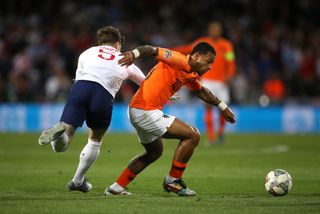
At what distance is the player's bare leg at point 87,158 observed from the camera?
9.21 m

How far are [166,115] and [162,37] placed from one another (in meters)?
15.2

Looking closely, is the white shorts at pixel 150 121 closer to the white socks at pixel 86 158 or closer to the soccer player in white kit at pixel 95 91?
the soccer player in white kit at pixel 95 91

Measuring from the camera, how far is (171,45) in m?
24.0

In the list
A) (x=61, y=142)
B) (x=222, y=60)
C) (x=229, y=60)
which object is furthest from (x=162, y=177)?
(x=222, y=60)

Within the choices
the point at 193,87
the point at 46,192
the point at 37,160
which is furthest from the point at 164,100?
the point at 37,160

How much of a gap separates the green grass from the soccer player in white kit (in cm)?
68

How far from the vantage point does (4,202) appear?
8438mm

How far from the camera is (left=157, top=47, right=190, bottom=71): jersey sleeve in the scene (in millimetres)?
8969

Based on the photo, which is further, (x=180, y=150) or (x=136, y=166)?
(x=136, y=166)

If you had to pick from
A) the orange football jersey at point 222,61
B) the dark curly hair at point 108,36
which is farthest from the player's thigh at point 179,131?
the orange football jersey at point 222,61

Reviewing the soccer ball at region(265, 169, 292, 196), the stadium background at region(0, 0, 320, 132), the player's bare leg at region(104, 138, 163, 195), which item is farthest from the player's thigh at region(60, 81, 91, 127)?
the stadium background at region(0, 0, 320, 132)

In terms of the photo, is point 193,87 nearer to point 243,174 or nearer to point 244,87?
point 243,174

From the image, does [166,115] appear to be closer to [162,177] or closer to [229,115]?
[229,115]

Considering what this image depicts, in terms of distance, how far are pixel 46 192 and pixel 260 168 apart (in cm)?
482
